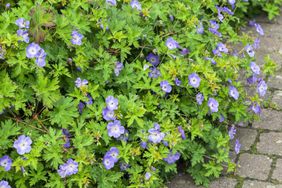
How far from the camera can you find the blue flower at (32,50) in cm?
349

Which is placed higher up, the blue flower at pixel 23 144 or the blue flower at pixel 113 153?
the blue flower at pixel 23 144

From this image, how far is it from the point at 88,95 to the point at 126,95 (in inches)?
10.0

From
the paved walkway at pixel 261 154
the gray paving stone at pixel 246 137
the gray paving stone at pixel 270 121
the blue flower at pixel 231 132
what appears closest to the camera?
the paved walkway at pixel 261 154

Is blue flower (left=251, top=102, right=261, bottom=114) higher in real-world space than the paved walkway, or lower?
higher

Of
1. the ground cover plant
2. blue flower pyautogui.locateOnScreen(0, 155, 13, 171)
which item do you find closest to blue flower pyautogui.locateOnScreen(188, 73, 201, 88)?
the ground cover plant

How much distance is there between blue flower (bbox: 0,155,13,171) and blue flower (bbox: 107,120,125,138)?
1.86 feet

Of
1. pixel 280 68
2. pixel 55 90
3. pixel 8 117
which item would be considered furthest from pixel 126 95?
pixel 280 68

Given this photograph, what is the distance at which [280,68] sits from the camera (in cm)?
524

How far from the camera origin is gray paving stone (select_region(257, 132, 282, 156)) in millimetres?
4242

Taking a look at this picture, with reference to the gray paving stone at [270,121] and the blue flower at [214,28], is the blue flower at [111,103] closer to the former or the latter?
the blue flower at [214,28]

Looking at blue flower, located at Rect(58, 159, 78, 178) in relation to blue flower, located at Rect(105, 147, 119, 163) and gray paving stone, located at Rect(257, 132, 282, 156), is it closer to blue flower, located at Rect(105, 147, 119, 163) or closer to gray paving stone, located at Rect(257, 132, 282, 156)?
blue flower, located at Rect(105, 147, 119, 163)

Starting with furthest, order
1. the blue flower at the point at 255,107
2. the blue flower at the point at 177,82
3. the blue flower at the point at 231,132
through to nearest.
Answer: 1. the blue flower at the point at 255,107
2. the blue flower at the point at 231,132
3. the blue flower at the point at 177,82

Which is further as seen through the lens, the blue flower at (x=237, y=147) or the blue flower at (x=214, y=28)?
the blue flower at (x=214, y=28)

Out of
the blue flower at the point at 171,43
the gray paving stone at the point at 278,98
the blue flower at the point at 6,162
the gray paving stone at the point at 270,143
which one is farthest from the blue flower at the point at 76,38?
the gray paving stone at the point at 278,98
